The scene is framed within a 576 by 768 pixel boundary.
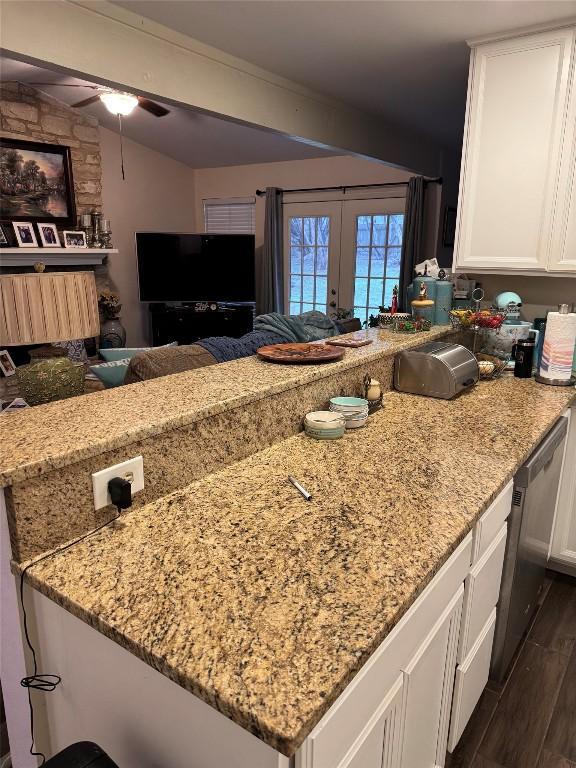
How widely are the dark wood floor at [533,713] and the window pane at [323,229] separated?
459 centimetres

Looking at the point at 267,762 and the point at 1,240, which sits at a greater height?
the point at 1,240

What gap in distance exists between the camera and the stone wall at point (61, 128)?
15.6ft

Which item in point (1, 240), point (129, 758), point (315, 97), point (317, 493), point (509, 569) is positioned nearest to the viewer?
point (129, 758)

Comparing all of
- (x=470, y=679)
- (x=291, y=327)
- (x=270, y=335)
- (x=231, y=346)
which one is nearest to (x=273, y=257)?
(x=291, y=327)

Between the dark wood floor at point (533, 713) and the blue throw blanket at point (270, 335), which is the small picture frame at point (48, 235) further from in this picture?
the dark wood floor at point (533, 713)

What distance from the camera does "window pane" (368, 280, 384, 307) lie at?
5600mm

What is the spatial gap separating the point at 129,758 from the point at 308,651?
19.8 inches

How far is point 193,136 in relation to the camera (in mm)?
5723

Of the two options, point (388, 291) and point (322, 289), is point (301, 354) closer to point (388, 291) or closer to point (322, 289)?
point (388, 291)

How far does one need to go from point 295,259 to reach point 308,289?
15.6 inches

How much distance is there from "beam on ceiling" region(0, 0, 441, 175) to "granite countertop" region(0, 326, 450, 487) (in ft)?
4.49

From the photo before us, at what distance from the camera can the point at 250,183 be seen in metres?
6.43

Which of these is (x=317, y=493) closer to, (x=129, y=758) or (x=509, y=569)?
(x=129, y=758)

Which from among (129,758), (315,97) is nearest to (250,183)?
(315,97)
